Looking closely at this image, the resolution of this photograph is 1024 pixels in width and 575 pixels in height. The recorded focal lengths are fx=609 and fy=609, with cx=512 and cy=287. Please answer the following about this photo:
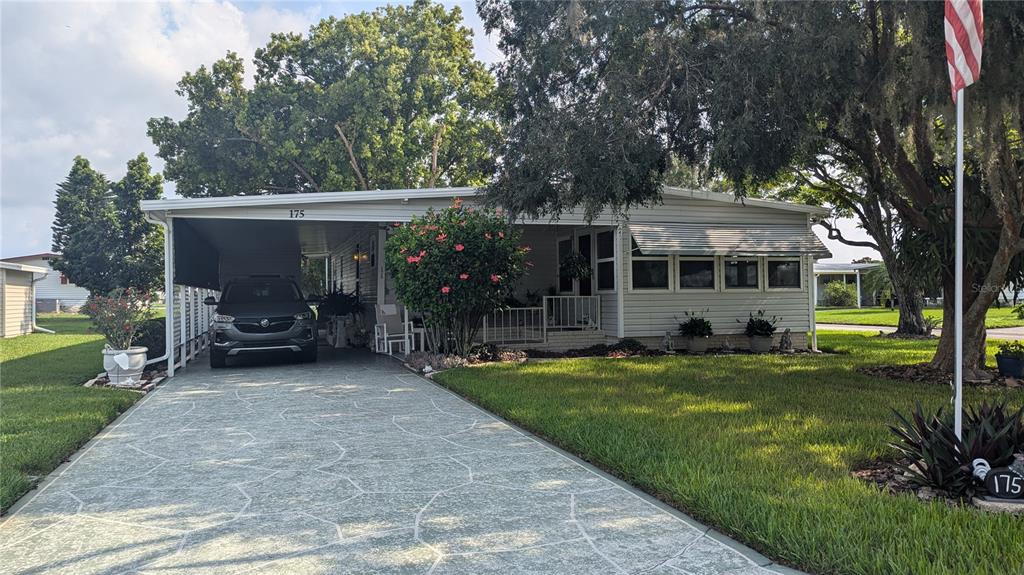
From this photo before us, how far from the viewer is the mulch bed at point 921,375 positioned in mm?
8242

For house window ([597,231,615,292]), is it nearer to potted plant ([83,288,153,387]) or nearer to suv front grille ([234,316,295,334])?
suv front grille ([234,316,295,334])

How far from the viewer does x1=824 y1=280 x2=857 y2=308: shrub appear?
3600cm

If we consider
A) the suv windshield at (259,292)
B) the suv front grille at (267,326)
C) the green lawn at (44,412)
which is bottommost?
the green lawn at (44,412)

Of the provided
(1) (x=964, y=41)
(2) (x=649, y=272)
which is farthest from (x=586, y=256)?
(1) (x=964, y=41)

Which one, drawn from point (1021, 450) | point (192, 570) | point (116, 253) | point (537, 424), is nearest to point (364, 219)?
point (537, 424)

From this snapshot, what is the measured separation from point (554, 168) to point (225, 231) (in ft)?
27.1

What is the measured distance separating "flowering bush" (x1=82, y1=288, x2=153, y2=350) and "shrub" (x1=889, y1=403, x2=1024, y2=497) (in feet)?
31.2

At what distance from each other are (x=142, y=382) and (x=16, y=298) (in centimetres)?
1415

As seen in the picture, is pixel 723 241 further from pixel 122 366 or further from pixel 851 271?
pixel 851 271

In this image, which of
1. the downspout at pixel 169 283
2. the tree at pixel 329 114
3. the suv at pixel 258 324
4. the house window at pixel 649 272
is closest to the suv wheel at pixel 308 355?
the suv at pixel 258 324

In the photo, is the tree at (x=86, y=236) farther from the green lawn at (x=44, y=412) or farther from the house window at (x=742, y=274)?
the house window at (x=742, y=274)

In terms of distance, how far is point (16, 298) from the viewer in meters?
19.1

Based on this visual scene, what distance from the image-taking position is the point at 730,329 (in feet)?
44.0

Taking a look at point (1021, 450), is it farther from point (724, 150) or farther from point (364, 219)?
point (364, 219)
